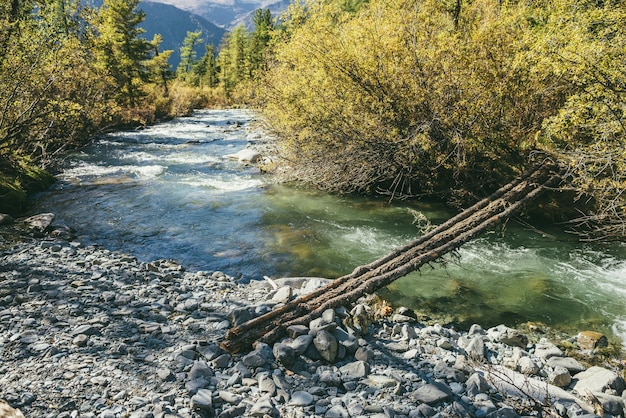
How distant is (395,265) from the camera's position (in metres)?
7.58

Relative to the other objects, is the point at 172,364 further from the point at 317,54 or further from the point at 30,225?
the point at 317,54

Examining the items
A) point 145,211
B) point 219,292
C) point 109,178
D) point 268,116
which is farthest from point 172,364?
point 109,178

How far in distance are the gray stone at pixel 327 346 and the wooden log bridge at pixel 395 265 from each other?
58 cm

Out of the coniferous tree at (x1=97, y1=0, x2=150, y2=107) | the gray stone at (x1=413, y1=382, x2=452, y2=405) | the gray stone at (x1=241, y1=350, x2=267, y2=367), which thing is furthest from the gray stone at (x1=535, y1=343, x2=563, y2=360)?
the coniferous tree at (x1=97, y1=0, x2=150, y2=107)

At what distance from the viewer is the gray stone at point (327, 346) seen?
5.44 metres

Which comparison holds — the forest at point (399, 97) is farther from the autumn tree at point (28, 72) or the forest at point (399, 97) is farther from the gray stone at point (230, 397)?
the gray stone at point (230, 397)

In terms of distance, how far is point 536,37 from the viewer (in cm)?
973

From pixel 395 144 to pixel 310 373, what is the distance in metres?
9.61

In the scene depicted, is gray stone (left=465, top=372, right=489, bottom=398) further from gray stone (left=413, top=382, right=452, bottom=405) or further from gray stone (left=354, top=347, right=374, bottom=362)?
gray stone (left=354, top=347, right=374, bottom=362)

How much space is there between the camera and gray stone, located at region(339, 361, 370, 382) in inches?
202

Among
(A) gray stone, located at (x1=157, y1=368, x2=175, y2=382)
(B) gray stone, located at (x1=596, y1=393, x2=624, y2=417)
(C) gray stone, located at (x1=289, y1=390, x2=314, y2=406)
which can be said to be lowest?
(A) gray stone, located at (x1=157, y1=368, x2=175, y2=382)

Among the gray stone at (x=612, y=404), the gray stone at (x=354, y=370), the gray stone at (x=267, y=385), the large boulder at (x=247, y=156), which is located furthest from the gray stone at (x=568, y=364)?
the large boulder at (x=247, y=156)

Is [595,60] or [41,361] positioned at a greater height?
[595,60]

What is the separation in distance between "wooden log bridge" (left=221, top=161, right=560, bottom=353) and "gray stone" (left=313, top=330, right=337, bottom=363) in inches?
22.9
